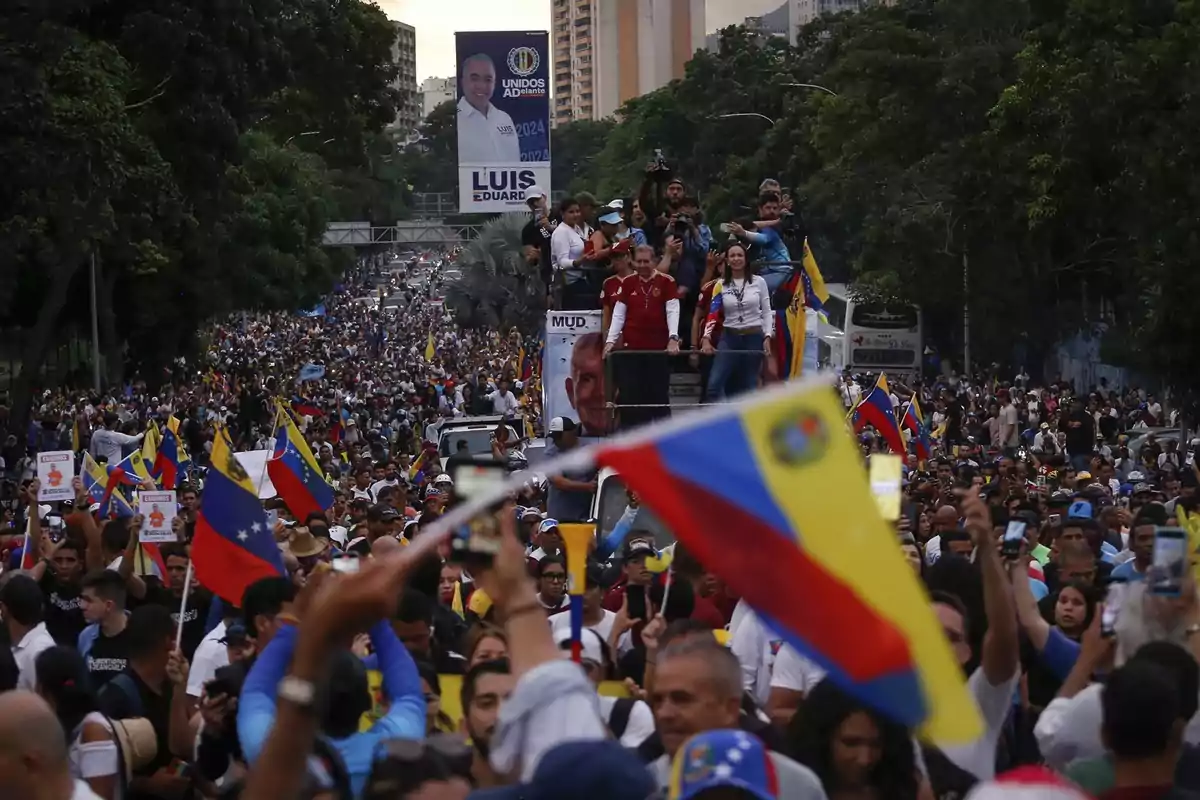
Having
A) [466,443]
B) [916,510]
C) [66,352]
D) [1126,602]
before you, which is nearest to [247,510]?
[1126,602]

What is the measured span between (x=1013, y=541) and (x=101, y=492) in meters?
12.4

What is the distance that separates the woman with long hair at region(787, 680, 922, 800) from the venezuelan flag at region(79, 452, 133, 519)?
10.6 m

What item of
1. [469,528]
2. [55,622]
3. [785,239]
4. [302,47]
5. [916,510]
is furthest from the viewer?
[302,47]

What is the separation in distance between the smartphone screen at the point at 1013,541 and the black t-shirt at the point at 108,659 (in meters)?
3.10

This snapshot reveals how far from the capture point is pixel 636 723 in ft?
19.1

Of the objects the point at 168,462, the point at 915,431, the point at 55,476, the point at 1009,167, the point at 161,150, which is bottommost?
the point at 915,431

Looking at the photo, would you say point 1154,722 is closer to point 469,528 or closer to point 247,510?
point 469,528

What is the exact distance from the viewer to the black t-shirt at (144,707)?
21.7 feet

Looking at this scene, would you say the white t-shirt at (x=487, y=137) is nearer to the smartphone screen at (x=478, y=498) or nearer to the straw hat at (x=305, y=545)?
the straw hat at (x=305, y=545)

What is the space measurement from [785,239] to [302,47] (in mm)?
24905

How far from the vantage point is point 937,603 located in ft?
20.0

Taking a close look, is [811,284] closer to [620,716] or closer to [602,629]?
[602,629]

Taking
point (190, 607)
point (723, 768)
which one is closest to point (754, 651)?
point (190, 607)

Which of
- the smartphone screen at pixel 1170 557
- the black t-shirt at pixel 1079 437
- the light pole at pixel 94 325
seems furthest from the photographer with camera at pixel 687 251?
the light pole at pixel 94 325
